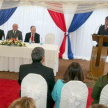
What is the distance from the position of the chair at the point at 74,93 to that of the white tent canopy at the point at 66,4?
13.8ft

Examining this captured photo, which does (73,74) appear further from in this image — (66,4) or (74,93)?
(66,4)

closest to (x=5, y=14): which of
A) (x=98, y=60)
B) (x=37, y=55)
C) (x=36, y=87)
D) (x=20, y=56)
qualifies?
(x=20, y=56)

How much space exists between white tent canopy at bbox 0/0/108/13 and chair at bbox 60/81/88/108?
4211mm

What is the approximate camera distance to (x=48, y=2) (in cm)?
562

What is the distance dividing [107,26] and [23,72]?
141 inches

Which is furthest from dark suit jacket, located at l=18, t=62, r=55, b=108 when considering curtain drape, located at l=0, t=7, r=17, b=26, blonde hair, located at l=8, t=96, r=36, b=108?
curtain drape, located at l=0, t=7, r=17, b=26

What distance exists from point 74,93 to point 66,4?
14.4 ft

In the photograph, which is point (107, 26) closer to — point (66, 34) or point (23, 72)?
point (66, 34)

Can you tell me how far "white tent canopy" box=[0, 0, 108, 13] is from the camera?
5.49m

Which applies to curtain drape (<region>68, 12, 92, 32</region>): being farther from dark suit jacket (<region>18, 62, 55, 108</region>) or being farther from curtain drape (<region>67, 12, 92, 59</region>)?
dark suit jacket (<region>18, 62, 55, 108</region>)

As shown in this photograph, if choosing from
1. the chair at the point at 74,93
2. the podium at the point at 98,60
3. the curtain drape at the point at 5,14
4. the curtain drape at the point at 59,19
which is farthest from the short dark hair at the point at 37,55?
the curtain drape at the point at 5,14

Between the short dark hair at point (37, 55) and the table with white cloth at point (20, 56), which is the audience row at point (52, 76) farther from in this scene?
the table with white cloth at point (20, 56)

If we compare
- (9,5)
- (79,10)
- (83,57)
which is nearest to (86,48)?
(83,57)

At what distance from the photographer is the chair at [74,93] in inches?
70.9
